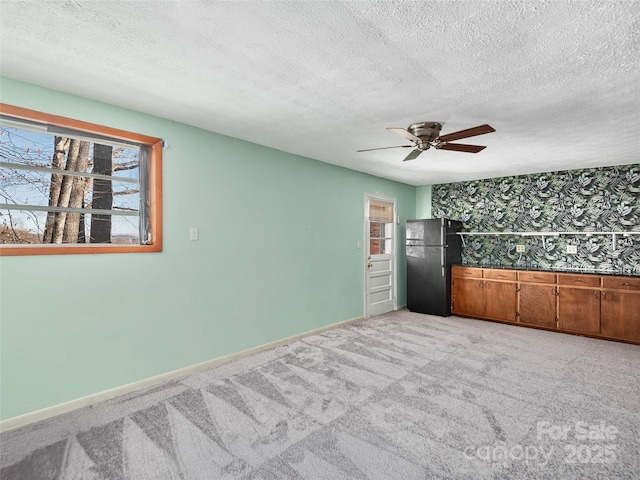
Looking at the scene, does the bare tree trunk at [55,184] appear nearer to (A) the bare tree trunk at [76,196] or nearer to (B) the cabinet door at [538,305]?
(A) the bare tree trunk at [76,196]

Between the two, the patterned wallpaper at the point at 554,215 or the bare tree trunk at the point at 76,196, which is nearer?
the bare tree trunk at the point at 76,196

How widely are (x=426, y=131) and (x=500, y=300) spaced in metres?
3.25

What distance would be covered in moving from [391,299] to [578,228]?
296 cm

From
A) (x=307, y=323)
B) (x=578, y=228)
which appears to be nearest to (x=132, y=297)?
(x=307, y=323)

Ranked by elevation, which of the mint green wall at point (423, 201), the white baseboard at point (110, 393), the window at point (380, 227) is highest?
the mint green wall at point (423, 201)

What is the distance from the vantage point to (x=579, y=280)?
4395 millimetres

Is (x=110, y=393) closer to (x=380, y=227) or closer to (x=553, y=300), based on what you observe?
(x=380, y=227)

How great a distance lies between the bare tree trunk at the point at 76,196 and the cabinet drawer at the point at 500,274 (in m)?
5.19

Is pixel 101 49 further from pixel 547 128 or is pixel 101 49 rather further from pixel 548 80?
pixel 547 128

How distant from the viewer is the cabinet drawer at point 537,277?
4613 mm

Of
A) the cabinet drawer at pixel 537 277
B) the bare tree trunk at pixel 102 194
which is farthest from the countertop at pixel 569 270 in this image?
the bare tree trunk at pixel 102 194

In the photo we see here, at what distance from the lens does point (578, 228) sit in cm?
→ 486

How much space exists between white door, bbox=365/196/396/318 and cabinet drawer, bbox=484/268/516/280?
150cm

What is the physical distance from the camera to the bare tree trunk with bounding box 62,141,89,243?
2578 millimetres
